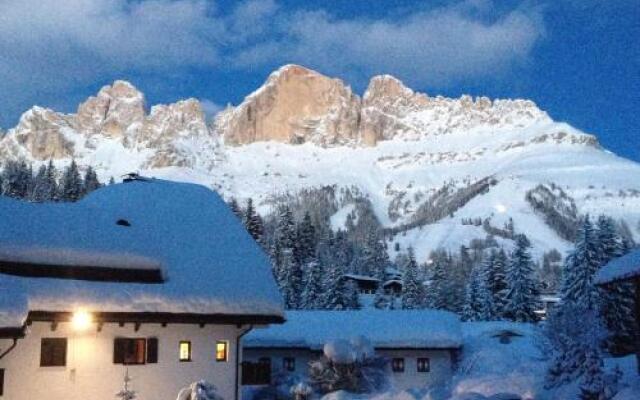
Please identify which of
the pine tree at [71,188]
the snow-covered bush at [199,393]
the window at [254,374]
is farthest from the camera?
the pine tree at [71,188]

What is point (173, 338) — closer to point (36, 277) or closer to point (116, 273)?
point (116, 273)

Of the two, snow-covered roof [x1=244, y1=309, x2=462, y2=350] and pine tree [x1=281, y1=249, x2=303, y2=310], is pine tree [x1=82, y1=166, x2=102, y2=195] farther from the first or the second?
snow-covered roof [x1=244, y1=309, x2=462, y2=350]

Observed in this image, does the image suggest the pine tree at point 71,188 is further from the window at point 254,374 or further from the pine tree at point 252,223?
the window at point 254,374

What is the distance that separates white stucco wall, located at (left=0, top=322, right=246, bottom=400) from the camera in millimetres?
21380

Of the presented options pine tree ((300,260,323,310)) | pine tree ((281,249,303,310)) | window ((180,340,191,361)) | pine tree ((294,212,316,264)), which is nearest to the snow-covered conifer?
pine tree ((294,212,316,264))

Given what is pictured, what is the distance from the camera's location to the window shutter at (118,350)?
75.7 ft

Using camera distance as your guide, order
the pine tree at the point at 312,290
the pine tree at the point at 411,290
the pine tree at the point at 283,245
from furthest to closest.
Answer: the pine tree at the point at 411,290, the pine tree at the point at 283,245, the pine tree at the point at 312,290

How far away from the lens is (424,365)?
127 ft

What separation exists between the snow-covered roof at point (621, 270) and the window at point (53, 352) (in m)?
17.3

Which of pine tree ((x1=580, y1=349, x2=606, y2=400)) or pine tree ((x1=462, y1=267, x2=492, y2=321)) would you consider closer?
pine tree ((x1=580, y1=349, x2=606, y2=400))

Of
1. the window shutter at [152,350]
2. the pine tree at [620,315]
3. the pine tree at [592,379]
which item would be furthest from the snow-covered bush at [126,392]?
the pine tree at [620,315]

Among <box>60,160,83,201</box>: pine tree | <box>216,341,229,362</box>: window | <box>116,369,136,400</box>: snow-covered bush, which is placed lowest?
<box>116,369,136,400</box>: snow-covered bush

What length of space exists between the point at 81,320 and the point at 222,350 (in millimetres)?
5370

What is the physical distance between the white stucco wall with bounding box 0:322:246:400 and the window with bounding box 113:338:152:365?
0.15m
